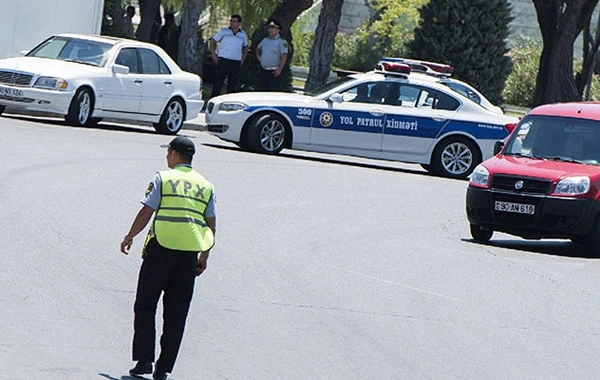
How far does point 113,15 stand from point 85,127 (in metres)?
16.0

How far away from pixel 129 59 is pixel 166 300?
54.4 ft

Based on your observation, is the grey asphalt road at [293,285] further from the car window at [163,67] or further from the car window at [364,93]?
the car window at [163,67]

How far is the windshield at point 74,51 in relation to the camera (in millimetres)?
23781

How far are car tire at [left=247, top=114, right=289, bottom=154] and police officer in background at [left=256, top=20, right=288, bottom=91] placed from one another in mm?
6372

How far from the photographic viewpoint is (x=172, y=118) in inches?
977

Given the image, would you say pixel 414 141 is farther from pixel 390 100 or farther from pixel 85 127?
pixel 85 127

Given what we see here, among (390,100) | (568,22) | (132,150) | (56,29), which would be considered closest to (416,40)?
(568,22)

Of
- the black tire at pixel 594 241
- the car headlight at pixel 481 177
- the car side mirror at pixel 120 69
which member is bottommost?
the black tire at pixel 594 241

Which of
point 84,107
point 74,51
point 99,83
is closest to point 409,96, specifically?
point 99,83

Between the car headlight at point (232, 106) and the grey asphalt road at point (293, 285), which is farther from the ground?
the car headlight at point (232, 106)

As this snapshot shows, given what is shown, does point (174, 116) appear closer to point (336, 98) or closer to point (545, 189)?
point (336, 98)

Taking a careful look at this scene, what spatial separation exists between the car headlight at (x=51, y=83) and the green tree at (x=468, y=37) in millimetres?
22603

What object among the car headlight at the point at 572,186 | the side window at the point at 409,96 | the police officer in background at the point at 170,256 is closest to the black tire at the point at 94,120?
the side window at the point at 409,96

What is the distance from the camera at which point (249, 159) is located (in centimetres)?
2141
